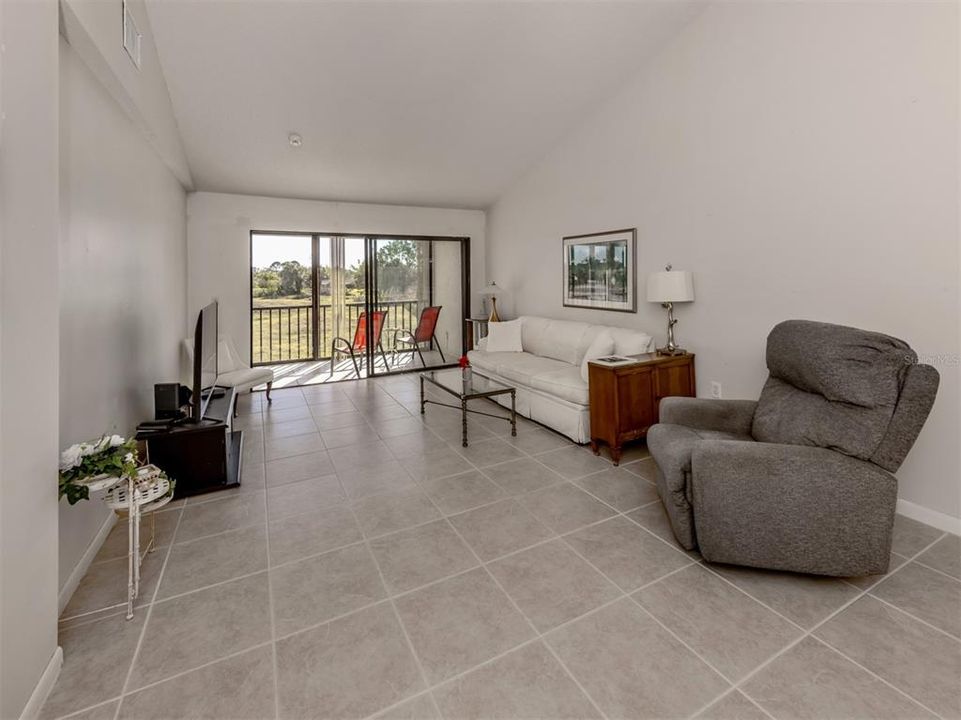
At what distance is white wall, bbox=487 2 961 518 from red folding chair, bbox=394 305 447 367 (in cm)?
279

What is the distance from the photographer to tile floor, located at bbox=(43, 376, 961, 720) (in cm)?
142

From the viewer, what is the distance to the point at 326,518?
2537 millimetres

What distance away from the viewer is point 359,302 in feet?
20.7

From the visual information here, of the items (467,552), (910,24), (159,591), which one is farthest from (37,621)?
(910,24)

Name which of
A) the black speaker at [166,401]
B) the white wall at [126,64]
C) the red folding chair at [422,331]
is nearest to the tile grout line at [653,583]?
the black speaker at [166,401]

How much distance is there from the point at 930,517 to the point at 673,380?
1562 mm

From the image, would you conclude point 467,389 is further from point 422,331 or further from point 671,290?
point 422,331

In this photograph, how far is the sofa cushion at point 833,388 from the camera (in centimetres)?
188

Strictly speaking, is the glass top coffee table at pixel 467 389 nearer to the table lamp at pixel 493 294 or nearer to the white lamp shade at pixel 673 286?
the white lamp shade at pixel 673 286

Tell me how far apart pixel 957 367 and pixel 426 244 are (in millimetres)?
5490

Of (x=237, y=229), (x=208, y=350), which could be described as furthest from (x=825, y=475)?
(x=237, y=229)

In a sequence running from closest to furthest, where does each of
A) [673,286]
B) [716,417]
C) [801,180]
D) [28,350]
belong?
[28,350] < [716,417] < [801,180] < [673,286]

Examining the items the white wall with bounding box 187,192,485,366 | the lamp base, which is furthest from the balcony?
the lamp base

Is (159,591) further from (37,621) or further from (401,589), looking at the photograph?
(401,589)
